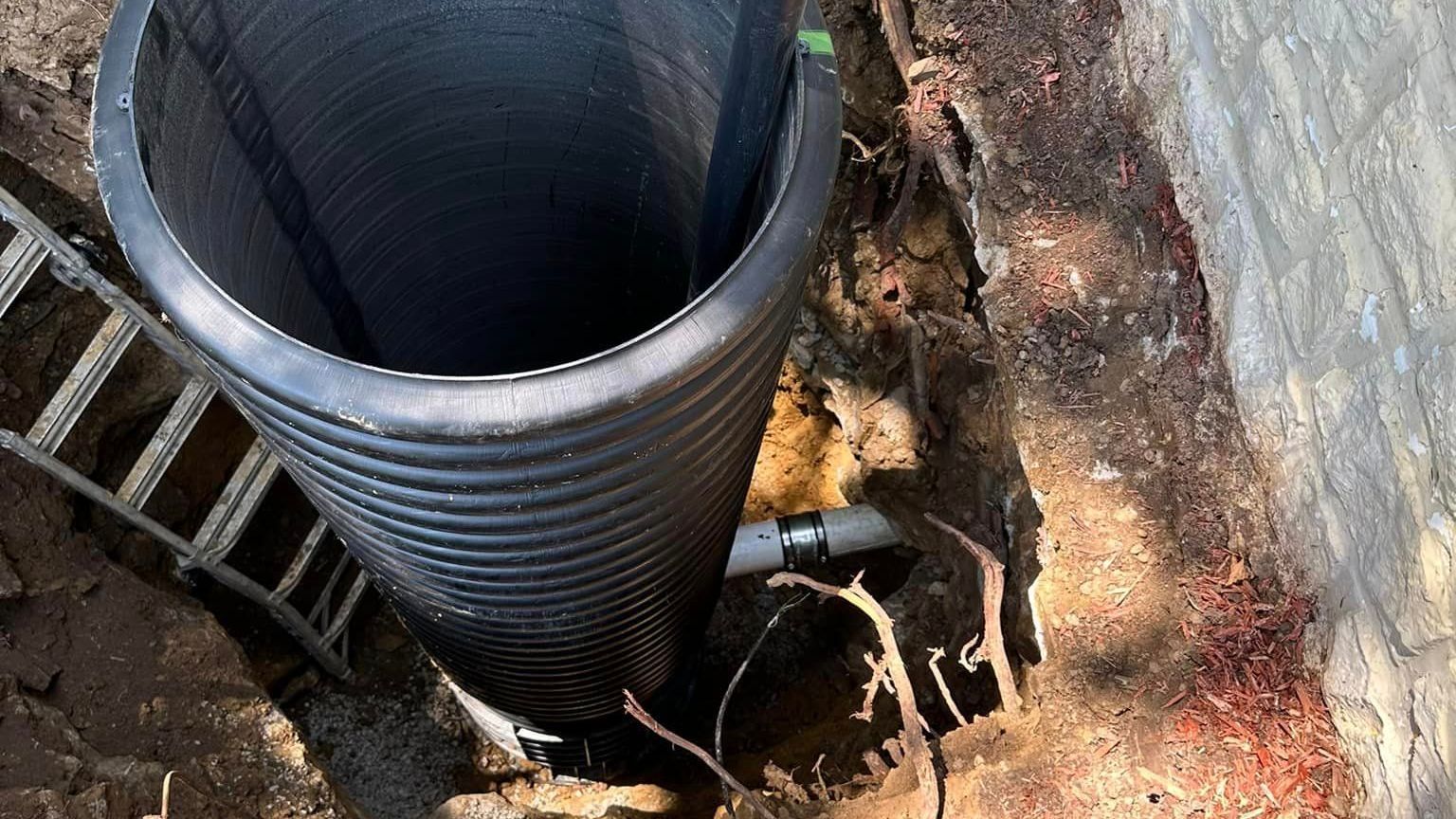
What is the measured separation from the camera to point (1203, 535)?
2027 millimetres

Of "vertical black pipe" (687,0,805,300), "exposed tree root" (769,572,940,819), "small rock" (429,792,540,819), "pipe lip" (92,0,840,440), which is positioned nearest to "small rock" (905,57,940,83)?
"vertical black pipe" (687,0,805,300)

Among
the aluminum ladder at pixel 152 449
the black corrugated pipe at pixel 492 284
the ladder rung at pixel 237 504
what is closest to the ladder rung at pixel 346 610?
the aluminum ladder at pixel 152 449

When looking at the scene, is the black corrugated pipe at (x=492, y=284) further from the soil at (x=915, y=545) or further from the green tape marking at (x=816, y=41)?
the soil at (x=915, y=545)

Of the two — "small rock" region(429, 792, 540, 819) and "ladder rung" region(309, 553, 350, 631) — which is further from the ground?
"ladder rung" region(309, 553, 350, 631)

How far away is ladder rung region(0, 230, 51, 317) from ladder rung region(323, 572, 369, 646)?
1320 mm

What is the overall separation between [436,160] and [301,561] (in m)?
1.50

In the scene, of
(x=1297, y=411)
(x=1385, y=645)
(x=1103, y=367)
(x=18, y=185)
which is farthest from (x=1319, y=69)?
(x=18, y=185)

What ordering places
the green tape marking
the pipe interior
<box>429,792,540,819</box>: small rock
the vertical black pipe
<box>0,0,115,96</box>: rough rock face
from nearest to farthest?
1. the vertical black pipe
2. the green tape marking
3. the pipe interior
4. <box>0,0,115,96</box>: rough rock face
5. <box>429,792,540,819</box>: small rock

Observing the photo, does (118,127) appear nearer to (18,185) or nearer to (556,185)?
(556,185)

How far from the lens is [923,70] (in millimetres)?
2715

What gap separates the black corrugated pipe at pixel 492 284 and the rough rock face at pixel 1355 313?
0.80 meters

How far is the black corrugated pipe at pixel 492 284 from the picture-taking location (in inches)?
58.6

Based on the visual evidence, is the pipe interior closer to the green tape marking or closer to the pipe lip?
the pipe lip

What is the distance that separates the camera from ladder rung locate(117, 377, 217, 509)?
9.85 ft
